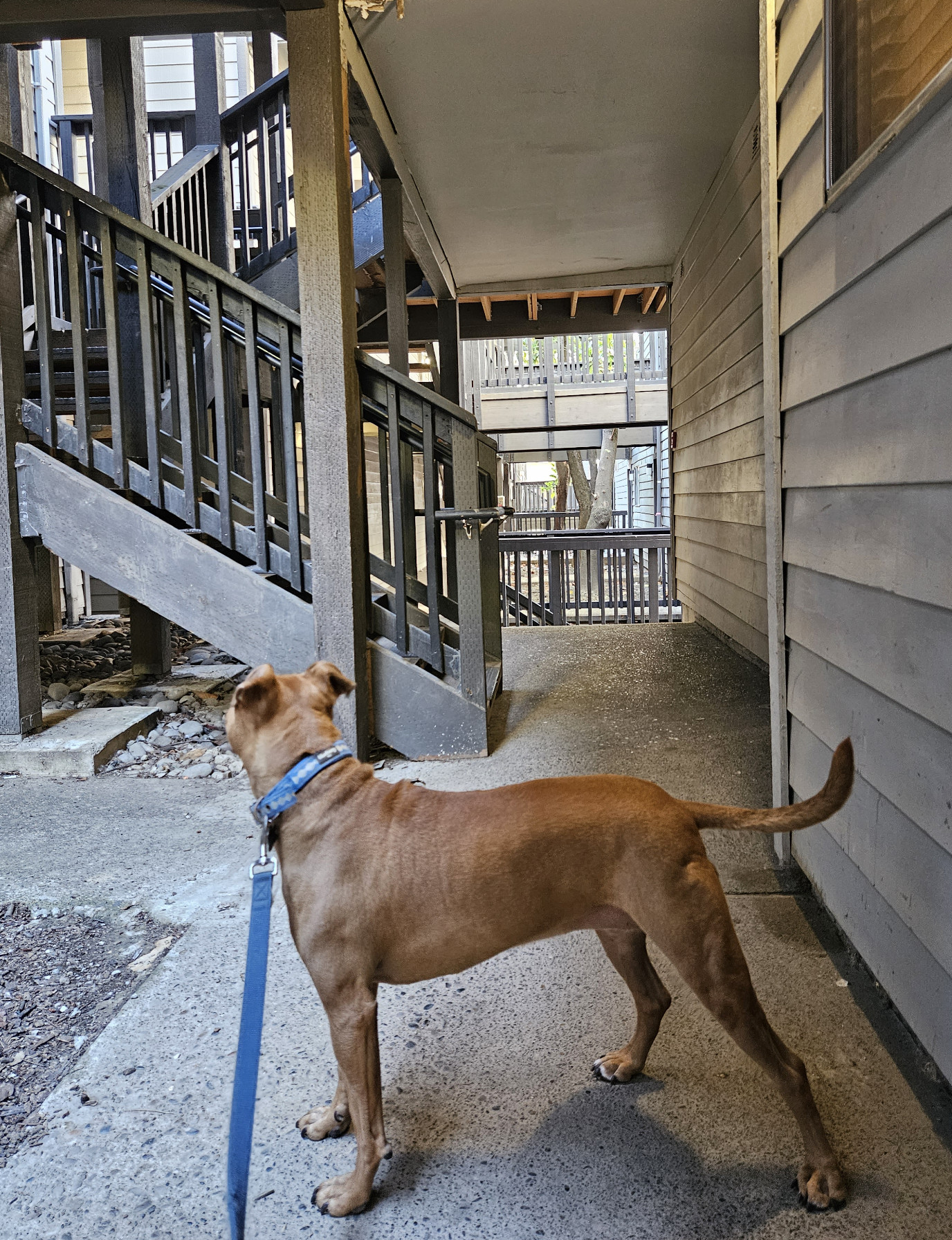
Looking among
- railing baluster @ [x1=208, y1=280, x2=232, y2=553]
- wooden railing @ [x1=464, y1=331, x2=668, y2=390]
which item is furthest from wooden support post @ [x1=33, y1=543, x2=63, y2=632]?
wooden railing @ [x1=464, y1=331, x2=668, y2=390]

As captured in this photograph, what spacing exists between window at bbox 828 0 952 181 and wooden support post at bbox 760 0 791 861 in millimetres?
681

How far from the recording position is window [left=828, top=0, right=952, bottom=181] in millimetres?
1854

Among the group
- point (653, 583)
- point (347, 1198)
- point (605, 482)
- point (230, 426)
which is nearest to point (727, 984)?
point (347, 1198)

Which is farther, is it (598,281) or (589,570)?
(589,570)

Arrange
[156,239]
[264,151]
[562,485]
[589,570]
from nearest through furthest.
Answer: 1. [156,239]
2. [264,151]
3. [589,570]
4. [562,485]

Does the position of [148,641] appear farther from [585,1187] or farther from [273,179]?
[585,1187]

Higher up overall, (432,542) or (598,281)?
(598,281)

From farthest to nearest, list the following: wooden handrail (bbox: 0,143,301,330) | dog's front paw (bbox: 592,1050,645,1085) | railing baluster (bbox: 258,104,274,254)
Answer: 1. railing baluster (bbox: 258,104,274,254)
2. wooden handrail (bbox: 0,143,301,330)
3. dog's front paw (bbox: 592,1050,645,1085)

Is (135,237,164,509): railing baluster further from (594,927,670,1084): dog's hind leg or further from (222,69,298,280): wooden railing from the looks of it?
(594,927,670,1084): dog's hind leg

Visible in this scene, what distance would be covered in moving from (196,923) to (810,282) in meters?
2.70

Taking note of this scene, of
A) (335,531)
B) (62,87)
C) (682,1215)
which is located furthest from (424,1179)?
(62,87)

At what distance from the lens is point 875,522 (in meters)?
2.21

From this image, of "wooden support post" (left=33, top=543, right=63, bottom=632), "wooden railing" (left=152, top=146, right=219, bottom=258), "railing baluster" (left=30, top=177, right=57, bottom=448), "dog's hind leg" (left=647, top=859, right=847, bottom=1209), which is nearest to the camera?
"dog's hind leg" (left=647, top=859, right=847, bottom=1209)

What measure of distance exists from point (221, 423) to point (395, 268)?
2751 millimetres
